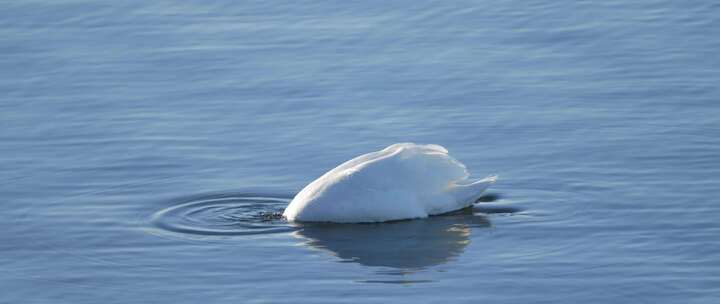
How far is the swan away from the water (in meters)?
0.18

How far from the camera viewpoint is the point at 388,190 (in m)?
15.3

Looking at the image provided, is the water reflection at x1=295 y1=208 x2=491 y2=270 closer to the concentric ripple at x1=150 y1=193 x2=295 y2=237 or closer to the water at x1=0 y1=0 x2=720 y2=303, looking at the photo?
the water at x1=0 y1=0 x2=720 y2=303

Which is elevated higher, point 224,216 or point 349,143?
point 349,143

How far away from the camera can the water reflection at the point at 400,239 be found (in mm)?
14062

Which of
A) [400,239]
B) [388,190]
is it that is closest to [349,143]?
[388,190]

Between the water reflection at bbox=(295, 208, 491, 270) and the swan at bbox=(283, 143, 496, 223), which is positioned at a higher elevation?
the swan at bbox=(283, 143, 496, 223)

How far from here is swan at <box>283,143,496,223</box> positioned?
1530cm

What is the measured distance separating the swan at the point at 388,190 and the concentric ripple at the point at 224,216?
0.26 meters

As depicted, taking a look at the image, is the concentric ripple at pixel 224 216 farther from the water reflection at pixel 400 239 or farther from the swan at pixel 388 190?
the water reflection at pixel 400 239

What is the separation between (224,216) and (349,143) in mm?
2709

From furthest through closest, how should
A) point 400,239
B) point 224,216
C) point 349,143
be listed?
point 349,143, point 224,216, point 400,239

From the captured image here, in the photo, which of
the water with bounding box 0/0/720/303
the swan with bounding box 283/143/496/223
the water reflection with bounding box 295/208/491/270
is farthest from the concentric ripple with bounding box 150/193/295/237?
the water reflection with bounding box 295/208/491/270

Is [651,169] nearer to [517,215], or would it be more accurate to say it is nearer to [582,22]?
[517,215]

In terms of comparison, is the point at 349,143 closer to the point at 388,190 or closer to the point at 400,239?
the point at 388,190
